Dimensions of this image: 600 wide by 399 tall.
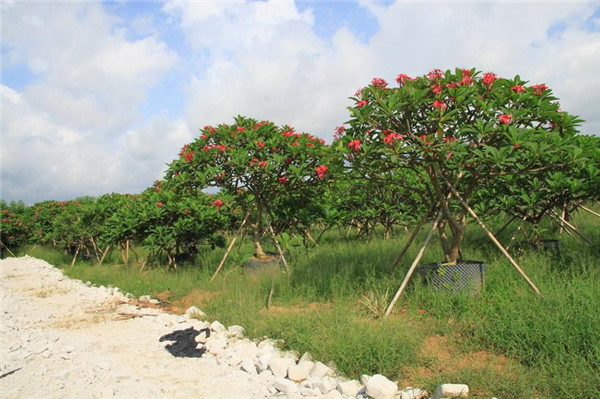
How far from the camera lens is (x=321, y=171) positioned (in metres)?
5.92

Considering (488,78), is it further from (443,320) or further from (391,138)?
(443,320)

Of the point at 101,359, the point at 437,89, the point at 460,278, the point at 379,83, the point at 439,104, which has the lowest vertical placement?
the point at 101,359

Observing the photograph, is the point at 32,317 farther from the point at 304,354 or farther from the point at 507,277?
the point at 507,277

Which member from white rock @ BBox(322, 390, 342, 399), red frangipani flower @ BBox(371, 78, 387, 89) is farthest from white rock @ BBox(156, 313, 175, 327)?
red frangipani flower @ BBox(371, 78, 387, 89)

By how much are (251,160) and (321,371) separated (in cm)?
412

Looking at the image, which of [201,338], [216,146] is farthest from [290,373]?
[216,146]

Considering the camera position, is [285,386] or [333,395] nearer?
[333,395]

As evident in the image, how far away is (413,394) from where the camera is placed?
2.96 metres

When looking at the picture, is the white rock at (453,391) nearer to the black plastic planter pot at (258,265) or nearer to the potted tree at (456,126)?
the potted tree at (456,126)

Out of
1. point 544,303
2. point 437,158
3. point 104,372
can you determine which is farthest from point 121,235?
point 544,303

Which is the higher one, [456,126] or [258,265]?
[456,126]

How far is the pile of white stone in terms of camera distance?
2.99 m

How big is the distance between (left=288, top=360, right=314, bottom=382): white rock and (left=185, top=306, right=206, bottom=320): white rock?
7.11 feet

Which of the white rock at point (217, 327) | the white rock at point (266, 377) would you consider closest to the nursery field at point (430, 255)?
the white rock at point (217, 327)
